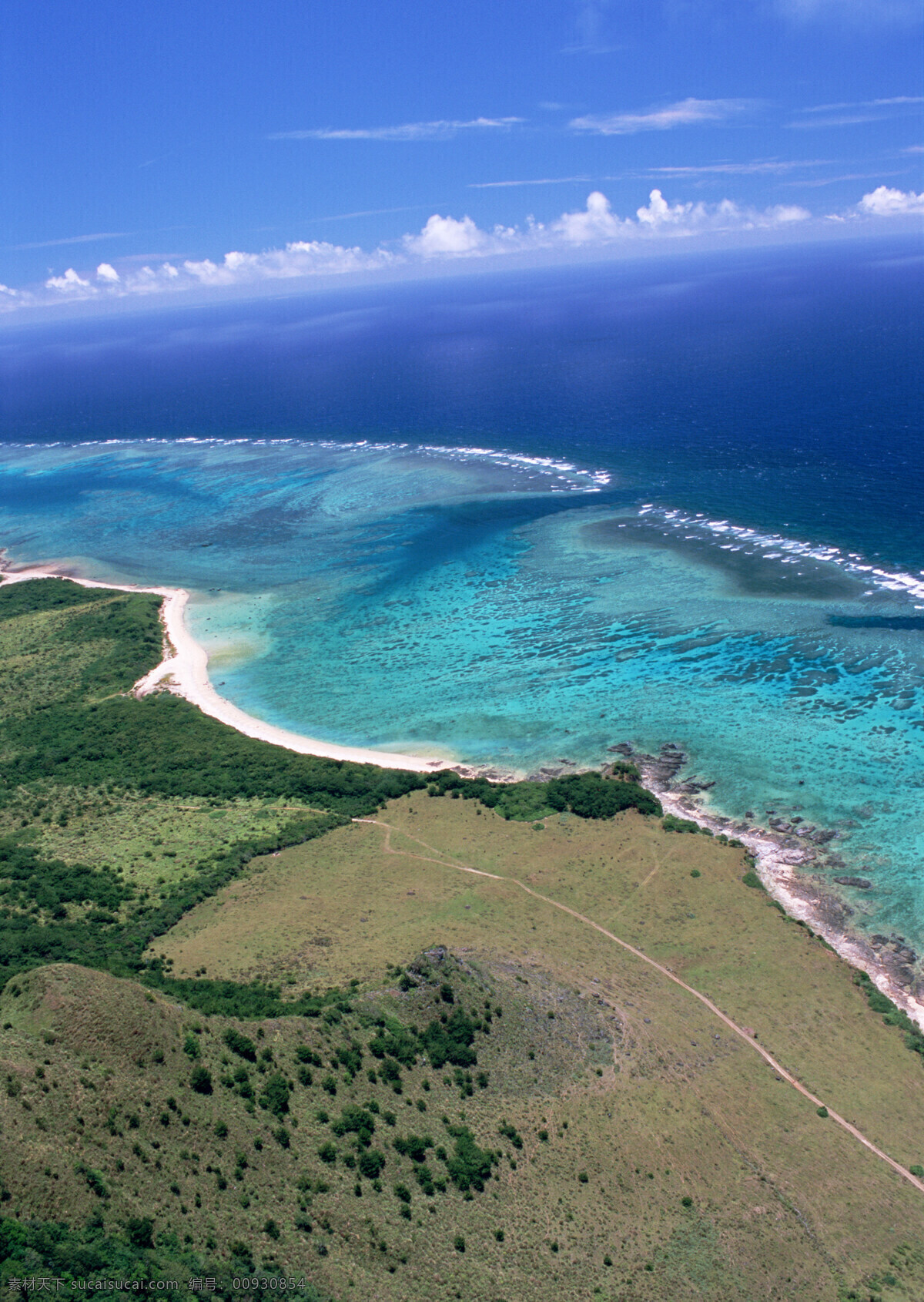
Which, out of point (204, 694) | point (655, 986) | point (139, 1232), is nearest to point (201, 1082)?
point (139, 1232)

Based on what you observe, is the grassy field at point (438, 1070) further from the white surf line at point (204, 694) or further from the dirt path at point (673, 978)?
the white surf line at point (204, 694)

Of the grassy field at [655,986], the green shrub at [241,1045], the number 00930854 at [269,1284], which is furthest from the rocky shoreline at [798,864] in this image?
the number 00930854 at [269,1284]

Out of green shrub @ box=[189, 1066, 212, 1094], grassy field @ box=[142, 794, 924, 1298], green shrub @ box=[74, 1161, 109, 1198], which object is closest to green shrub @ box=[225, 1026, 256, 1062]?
green shrub @ box=[189, 1066, 212, 1094]

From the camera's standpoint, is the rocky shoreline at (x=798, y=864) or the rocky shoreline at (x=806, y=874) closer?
the rocky shoreline at (x=806, y=874)

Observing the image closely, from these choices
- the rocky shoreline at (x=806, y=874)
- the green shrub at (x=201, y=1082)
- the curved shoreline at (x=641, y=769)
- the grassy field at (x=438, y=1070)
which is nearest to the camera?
the grassy field at (x=438, y=1070)

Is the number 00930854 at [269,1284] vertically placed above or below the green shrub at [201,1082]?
below

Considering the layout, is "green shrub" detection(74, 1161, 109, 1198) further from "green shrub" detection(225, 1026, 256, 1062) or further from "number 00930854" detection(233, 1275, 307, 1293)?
"green shrub" detection(225, 1026, 256, 1062)

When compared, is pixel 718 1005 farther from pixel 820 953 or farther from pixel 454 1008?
pixel 454 1008
